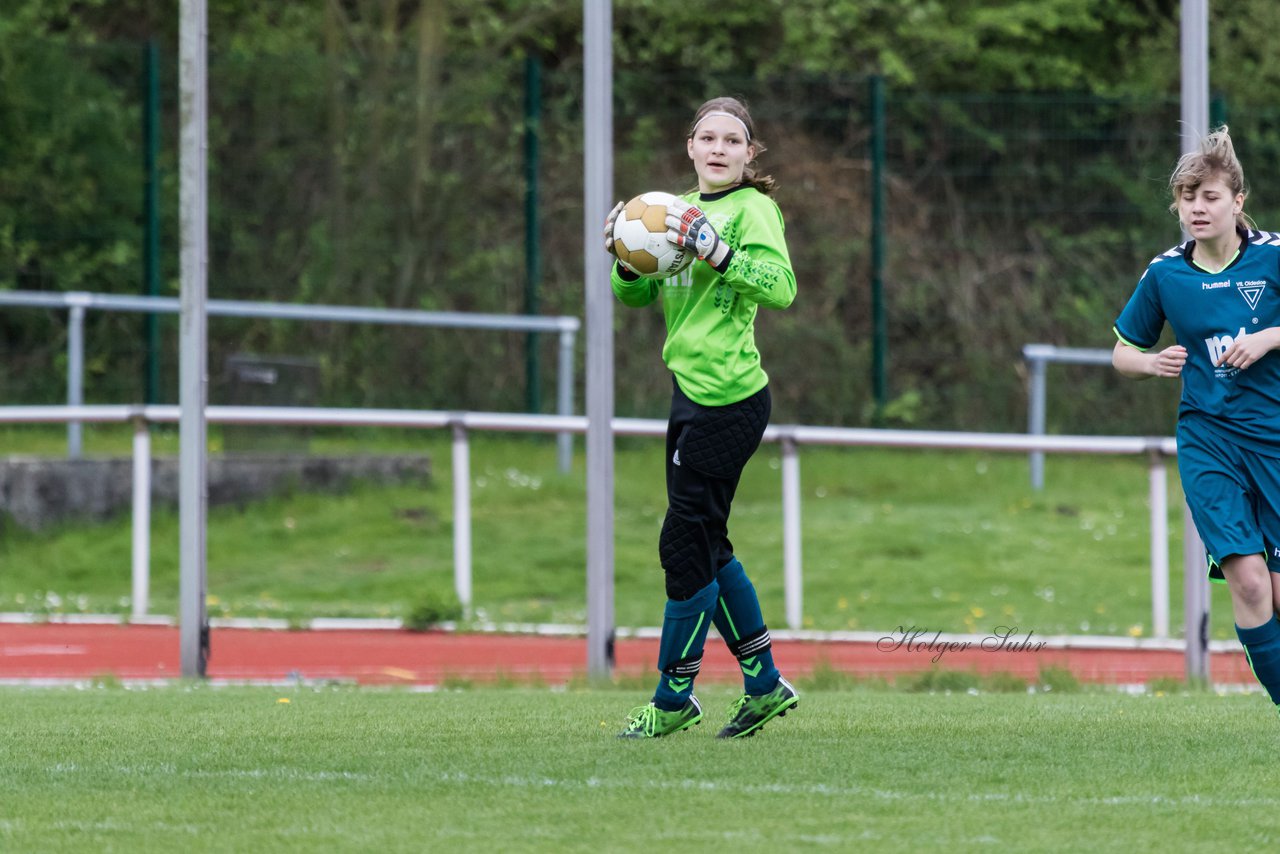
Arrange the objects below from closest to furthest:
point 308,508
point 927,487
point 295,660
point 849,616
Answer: point 295,660 < point 849,616 < point 308,508 < point 927,487

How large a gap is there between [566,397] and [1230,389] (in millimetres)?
10036

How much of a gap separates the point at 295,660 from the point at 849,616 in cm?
354

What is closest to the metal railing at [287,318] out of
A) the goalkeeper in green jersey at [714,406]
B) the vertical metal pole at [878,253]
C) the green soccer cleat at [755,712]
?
the vertical metal pole at [878,253]

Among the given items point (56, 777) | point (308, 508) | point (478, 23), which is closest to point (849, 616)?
point (308, 508)

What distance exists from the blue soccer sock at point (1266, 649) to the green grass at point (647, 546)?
17.3 feet

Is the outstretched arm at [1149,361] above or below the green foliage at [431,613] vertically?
above

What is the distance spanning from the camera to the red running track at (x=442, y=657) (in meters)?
9.33

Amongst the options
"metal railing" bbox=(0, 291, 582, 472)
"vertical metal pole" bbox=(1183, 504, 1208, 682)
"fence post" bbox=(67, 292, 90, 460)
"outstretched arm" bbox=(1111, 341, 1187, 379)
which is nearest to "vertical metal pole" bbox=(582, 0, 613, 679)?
"vertical metal pole" bbox=(1183, 504, 1208, 682)

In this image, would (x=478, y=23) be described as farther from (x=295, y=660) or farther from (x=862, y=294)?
(x=295, y=660)

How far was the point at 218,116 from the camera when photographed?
17.1 m

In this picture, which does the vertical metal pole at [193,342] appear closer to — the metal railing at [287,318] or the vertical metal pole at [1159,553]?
the vertical metal pole at [1159,553]

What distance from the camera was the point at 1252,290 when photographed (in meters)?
5.95

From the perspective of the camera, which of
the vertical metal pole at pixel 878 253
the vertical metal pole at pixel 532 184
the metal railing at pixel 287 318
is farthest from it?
the vertical metal pole at pixel 532 184

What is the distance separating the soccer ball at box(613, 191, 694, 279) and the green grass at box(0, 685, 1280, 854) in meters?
1.42
